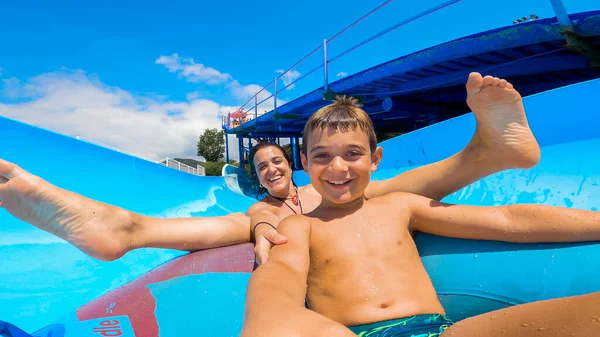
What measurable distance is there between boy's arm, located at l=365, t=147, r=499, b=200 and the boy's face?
401mm

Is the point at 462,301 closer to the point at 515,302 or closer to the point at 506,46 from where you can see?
the point at 515,302

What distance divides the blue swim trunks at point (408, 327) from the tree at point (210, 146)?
28829mm

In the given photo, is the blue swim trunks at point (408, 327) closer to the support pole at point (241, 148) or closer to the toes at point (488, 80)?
the toes at point (488, 80)

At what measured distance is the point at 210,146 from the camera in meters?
29.3

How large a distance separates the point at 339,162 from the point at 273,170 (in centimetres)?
146

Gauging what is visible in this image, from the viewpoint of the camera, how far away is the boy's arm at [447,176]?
1.45 metres

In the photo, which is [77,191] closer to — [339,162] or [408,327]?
[339,162]

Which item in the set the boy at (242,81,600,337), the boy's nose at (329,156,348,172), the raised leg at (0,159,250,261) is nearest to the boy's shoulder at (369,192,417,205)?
the boy at (242,81,600,337)

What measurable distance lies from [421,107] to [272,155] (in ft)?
16.5

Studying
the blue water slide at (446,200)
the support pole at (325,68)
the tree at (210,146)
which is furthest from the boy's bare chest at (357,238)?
the tree at (210,146)

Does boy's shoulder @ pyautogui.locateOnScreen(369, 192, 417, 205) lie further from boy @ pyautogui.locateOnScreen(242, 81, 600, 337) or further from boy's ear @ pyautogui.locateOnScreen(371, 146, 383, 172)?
boy's ear @ pyautogui.locateOnScreen(371, 146, 383, 172)

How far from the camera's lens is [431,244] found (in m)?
1.44

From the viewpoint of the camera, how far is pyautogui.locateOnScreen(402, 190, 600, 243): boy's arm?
4.07ft

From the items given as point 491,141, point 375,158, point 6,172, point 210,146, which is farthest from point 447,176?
point 210,146
